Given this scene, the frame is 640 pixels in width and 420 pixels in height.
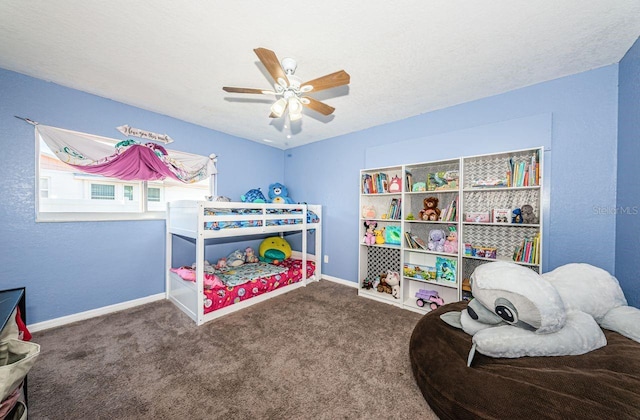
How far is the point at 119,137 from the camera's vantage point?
8.56ft

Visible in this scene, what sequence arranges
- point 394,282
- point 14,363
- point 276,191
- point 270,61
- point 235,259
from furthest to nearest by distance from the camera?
point 276,191, point 235,259, point 394,282, point 270,61, point 14,363

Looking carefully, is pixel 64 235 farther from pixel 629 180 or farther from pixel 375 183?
pixel 629 180

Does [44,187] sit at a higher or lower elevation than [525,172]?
lower

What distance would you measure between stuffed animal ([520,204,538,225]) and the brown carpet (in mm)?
1465

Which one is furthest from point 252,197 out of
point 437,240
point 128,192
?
point 437,240

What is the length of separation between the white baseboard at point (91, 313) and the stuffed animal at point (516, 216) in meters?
4.13

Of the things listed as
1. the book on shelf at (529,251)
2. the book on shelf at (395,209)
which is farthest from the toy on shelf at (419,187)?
the book on shelf at (529,251)

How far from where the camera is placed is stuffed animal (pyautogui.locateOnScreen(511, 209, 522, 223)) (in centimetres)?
218

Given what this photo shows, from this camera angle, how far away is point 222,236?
97.2 inches

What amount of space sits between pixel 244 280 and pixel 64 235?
1853mm

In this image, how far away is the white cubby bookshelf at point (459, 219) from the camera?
87.3 inches

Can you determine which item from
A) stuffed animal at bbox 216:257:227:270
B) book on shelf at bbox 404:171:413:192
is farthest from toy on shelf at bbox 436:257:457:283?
stuffed animal at bbox 216:257:227:270

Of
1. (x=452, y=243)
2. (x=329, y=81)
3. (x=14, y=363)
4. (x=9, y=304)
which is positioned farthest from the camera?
(x=452, y=243)

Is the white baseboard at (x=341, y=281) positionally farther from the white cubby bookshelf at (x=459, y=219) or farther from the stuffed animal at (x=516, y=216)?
the stuffed animal at (x=516, y=216)
